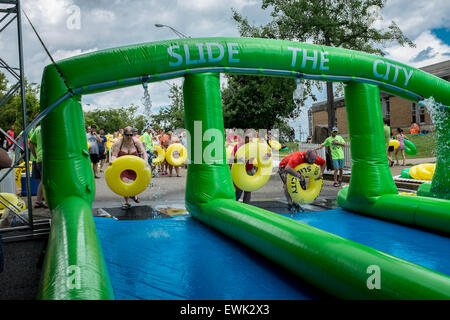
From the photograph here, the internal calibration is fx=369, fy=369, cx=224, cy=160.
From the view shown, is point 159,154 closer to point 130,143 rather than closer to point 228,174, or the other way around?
point 130,143

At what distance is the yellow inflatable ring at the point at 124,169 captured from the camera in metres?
5.89

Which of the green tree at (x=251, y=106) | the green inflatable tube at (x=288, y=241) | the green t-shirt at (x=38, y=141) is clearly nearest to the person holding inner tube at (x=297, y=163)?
the green inflatable tube at (x=288, y=241)

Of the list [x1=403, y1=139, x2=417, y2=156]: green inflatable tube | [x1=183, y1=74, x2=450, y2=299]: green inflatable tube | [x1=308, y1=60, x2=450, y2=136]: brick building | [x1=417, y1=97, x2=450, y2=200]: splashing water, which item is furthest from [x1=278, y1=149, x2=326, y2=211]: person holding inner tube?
[x1=308, y1=60, x2=450, y2=136]: brick building

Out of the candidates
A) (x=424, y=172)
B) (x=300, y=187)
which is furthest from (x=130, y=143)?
(x=424, y=172)

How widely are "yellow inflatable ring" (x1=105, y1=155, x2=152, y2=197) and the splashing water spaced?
4.73m

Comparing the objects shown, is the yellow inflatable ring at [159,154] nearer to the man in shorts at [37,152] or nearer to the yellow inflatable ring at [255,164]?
the man in shorts at [37,152]

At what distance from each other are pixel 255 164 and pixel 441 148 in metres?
3.10

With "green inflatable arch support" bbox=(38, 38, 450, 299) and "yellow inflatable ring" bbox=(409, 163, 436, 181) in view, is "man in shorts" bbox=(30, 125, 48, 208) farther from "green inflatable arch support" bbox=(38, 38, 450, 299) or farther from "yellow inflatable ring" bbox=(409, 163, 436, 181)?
"yellow inflatable ring" bbox=(409, 163, 436, 181)

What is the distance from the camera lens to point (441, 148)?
20.2 ft

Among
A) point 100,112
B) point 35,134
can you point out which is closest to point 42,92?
point 35,134

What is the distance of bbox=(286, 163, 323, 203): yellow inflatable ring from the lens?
6.23 metres

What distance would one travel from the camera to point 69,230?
3.00 m
